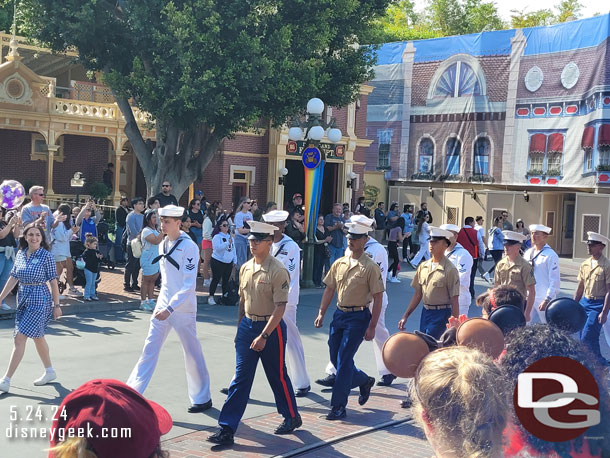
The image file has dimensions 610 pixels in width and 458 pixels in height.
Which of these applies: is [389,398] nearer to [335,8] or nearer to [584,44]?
[335,8]

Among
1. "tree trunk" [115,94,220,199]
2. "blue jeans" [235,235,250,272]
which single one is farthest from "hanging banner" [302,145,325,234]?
"tree trunk" [115,94,220,199]

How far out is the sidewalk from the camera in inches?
278

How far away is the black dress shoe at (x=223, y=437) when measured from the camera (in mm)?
7051

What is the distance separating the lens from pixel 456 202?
3628cm

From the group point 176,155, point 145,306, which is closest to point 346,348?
point 145,306

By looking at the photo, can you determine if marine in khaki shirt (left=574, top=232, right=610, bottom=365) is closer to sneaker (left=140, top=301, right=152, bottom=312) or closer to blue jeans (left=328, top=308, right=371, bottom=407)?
blue jeans (left=328, top=308, right=371, bottom=407)

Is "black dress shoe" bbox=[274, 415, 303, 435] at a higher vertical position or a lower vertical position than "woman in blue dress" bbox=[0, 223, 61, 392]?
lower

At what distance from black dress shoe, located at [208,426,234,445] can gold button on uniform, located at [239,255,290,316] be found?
106cm

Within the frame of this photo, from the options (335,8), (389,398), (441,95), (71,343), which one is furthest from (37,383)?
(441,95)

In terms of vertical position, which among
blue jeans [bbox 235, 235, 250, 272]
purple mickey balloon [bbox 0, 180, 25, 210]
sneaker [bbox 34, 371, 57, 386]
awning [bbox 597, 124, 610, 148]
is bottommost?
sneaker [bbox 34, 371, 57, 386]

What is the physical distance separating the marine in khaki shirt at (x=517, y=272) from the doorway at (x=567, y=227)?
25153 mm

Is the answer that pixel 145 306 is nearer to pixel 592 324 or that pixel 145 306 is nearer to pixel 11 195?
pixel 11 195

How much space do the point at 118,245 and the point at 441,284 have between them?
12.2 m

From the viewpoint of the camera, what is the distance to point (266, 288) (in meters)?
7.48
